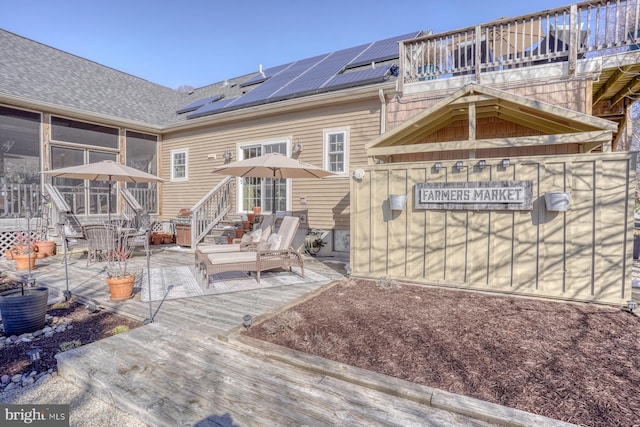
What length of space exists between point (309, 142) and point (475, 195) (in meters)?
5.01

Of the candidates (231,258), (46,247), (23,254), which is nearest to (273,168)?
(231,258)

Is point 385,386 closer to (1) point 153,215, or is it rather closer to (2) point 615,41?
(2) point 615,41

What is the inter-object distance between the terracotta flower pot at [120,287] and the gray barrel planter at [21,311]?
776 mm

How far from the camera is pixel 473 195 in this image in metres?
4.83

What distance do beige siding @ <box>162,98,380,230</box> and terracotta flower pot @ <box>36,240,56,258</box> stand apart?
4042 mm

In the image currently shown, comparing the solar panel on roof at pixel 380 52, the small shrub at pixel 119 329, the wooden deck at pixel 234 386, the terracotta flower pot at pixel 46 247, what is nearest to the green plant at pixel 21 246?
the terracotta flower pot at pixel 46 247

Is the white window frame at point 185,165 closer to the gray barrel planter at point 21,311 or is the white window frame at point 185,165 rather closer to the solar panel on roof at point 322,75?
the solar panel on roof at point 322,75

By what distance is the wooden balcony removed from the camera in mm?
5641

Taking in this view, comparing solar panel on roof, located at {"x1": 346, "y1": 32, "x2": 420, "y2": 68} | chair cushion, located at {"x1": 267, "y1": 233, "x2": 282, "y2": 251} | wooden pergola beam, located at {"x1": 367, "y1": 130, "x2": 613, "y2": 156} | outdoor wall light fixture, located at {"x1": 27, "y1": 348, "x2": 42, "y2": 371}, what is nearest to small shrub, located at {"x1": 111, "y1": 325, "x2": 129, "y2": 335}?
outdoor wall light fixture, located at {"x1": 27, "y1": 348, "x2": 42, "y2": 371}

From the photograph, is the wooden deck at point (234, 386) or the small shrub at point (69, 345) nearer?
the wooden deck at point (234, 386)

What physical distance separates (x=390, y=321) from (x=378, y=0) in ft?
38.4

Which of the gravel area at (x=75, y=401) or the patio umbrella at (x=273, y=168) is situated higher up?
the patio umbrella at (x=273, y=168)

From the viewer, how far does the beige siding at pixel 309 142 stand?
8.06 metres

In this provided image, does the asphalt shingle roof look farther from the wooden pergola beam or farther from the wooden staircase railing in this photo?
the wooden pergola beam
